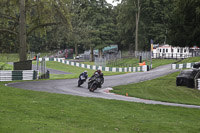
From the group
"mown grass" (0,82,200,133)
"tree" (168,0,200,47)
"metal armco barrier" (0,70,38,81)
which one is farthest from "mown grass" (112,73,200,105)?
"metal armco barrier" (0,70,38,81)

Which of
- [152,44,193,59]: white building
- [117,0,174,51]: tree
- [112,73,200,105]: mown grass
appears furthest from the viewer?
[117,0,174,51]: tree

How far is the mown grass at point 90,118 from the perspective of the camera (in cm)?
830

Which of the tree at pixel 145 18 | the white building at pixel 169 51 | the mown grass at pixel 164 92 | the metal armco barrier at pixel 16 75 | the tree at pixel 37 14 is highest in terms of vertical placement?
the tree at pixel 145 18

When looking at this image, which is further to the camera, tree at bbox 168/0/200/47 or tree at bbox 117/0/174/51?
tree at bbox 117/0/174/51

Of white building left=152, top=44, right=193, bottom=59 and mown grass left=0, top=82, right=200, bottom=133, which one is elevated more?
white building left=152, top=44, right=193, bottom=59

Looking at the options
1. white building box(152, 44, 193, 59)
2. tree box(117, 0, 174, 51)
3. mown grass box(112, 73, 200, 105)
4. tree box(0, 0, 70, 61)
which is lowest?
mown grass box(112, 73, 200, 105)

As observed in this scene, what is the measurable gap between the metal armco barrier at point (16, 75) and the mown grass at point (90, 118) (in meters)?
14.4

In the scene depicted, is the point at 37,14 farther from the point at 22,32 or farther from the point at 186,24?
the point at 186,24

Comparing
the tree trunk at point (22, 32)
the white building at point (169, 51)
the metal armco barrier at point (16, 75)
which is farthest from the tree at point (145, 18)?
the metal armco barrier at point (16, 75)

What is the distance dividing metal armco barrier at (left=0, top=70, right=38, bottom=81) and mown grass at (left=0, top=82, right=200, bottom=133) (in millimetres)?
14379

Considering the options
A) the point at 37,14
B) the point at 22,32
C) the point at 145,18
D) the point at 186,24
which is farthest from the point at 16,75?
the point at 145,18

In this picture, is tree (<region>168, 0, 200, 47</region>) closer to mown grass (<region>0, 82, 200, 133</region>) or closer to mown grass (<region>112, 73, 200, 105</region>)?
mown grass (<region>112, 73, 200, 105</region>)

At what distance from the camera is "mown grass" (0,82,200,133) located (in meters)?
8.30

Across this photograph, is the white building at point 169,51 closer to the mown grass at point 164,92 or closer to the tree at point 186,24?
the tree at point 186,24
